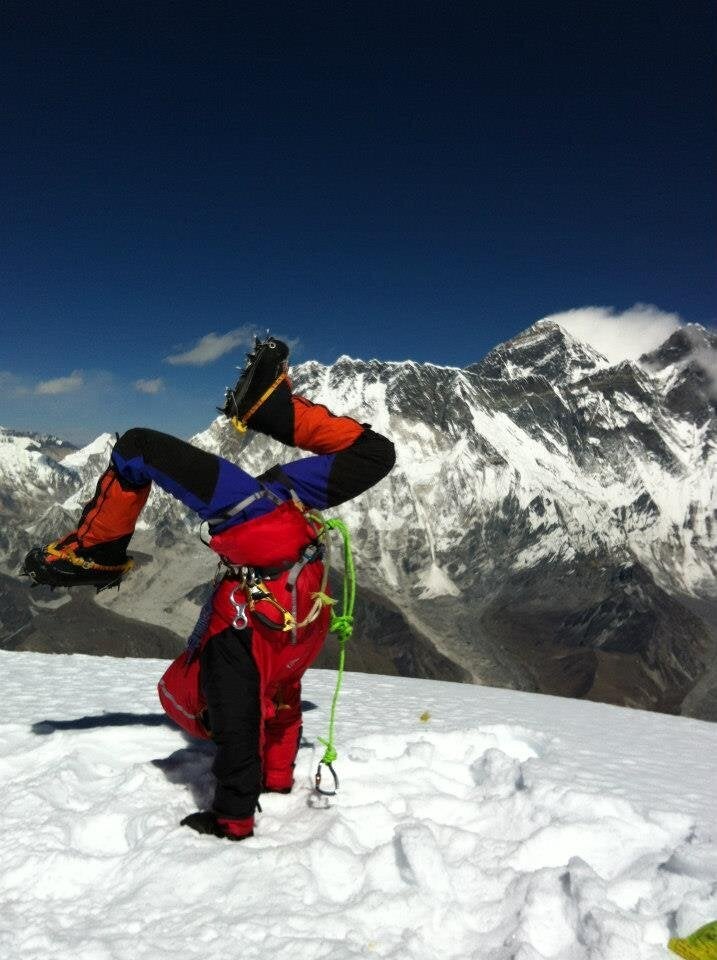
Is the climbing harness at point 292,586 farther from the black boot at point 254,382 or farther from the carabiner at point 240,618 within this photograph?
the black boot at point 254,382

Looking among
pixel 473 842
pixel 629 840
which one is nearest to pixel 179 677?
pixel 473 842

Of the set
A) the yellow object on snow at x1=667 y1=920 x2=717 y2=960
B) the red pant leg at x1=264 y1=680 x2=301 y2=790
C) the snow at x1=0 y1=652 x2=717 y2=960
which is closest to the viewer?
the yellow object on snow at x1=667 y1=920 x2=717 y2=960

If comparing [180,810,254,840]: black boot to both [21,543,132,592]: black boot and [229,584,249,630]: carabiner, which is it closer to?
[229,584,249,630]: carabiner

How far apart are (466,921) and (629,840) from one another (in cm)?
151

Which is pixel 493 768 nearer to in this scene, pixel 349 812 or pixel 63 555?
pixel 349 812

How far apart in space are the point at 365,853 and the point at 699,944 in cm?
203

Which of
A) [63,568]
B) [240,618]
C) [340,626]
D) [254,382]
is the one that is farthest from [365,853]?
[254,382]

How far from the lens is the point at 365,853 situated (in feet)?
15.0

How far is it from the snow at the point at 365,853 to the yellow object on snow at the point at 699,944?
9 centimetres

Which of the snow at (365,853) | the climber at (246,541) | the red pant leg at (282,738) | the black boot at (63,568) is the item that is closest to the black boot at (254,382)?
the climber at (246,541)

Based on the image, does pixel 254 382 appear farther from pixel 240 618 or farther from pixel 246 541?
pixel 240 618

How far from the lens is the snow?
3678 millimetres

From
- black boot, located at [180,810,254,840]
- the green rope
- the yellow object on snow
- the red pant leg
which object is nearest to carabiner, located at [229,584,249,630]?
the green rope

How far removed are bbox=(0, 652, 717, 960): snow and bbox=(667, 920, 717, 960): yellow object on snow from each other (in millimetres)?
92
